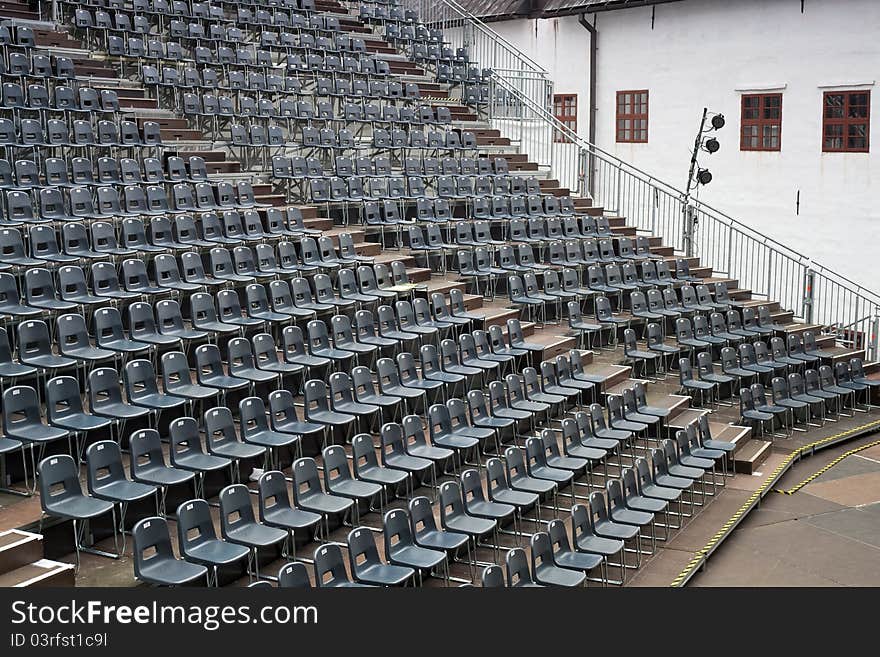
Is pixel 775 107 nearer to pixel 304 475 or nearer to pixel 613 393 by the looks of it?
pixel 613 393

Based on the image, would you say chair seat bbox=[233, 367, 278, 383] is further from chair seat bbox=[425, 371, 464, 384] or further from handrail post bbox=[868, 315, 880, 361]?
handrail post bbox=[868, 315, 880, 361]

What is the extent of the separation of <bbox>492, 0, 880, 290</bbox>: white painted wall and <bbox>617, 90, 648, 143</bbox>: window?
0.16 meters

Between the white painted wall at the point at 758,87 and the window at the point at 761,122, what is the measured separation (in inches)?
5.7

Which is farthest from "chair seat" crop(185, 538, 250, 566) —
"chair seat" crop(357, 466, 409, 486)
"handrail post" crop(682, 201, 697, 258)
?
"handrail post" crop(682, 201, 697, 258)

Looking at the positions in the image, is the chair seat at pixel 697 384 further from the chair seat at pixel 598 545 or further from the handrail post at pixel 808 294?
the chair seat at pixel 598 545

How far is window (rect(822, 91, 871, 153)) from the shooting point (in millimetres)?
17844

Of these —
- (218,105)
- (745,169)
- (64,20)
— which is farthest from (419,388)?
(745,169)

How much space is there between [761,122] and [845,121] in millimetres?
1709

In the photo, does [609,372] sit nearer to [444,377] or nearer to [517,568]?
[444,377]

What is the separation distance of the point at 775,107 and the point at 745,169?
1293 mm

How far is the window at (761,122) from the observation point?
1917 centimetres

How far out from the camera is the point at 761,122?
19391 mm

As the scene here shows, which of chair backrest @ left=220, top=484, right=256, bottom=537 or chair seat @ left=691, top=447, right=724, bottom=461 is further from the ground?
chair backrest @ left=220, top=484, right=256, bottom=537

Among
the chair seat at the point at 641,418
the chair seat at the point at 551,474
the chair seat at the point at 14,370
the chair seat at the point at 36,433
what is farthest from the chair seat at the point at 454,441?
the chair seat at the point at 14,370
